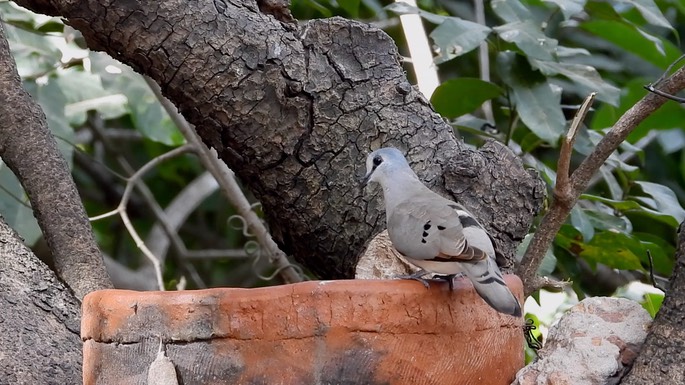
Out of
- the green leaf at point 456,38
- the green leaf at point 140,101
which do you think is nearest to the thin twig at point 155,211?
the green leaf at point 140,101

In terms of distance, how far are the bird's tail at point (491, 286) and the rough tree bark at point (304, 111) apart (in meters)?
0.35

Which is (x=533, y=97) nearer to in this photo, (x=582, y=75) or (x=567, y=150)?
(x=582, y=75)

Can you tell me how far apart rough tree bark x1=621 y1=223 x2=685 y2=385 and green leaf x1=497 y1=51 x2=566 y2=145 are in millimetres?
949

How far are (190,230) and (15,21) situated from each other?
5.62ft

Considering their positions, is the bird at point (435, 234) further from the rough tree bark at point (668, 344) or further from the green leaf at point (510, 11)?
the green leaf at point (510, 11)

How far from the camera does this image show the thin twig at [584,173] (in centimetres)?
165

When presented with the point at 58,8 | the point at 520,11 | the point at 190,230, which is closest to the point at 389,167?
the point at 58,8

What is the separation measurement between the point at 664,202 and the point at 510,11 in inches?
23.7

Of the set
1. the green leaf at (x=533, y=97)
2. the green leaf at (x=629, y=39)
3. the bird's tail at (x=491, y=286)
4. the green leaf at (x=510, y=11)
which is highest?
the bird's tail at (x=491, y=286)

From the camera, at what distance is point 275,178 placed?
6.01ft

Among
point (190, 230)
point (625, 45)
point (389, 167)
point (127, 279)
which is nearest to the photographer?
point (389, 167)

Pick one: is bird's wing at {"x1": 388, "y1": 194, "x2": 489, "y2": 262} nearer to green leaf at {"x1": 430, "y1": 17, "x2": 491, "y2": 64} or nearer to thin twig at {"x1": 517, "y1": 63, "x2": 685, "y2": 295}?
thin twig at {"x1": 517, "y1": 63, "x2": 685, "y2": 295}

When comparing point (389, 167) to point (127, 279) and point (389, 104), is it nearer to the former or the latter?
point (389, 104)

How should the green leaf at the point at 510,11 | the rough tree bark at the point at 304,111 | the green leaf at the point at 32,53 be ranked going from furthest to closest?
the green leaf at the point at 32,53 → the green leaf at the point at 510,11 → the rough tree bark at the point at 304,111
